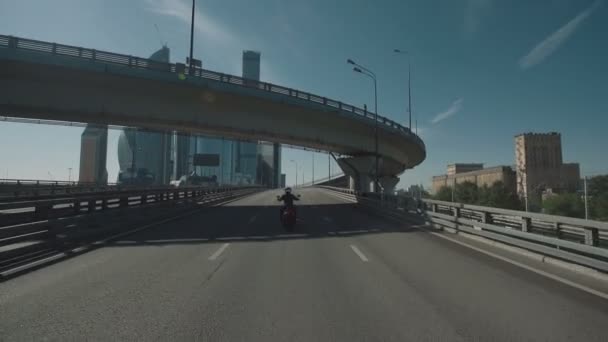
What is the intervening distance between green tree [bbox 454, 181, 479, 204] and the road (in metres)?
101

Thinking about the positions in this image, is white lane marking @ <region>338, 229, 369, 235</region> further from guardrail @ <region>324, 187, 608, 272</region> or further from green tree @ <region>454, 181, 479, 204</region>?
green tree @ <region>454, 181, 479, 204</region>

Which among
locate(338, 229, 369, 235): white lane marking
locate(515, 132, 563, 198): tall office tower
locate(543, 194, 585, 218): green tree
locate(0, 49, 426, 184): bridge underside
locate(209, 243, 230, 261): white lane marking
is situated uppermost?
locate(515, 132, 563, 198): tall office tower

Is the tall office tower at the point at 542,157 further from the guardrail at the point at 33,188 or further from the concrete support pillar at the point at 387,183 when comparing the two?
the guardrail at the point at 33,188

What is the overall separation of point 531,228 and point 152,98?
21636 millimetres

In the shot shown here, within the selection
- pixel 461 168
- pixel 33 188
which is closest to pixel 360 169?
pixel 33 188

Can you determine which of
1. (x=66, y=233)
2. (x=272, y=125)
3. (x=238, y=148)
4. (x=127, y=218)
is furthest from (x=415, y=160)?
(x=238, y=148)

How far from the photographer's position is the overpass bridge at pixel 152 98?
58.6ft

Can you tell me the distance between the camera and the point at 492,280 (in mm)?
6012

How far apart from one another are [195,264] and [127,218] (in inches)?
313

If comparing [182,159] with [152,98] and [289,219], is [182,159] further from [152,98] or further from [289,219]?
[289,219]

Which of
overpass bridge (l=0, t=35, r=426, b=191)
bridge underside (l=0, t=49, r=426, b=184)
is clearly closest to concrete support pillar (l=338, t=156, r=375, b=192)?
overpass bridge (l=0, t=35, r=426, b=191)

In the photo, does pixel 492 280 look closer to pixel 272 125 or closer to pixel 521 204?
pixel 272 125

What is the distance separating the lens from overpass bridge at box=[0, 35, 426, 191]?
17867 millimetres

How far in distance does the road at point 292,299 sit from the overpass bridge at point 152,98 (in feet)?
47.8
